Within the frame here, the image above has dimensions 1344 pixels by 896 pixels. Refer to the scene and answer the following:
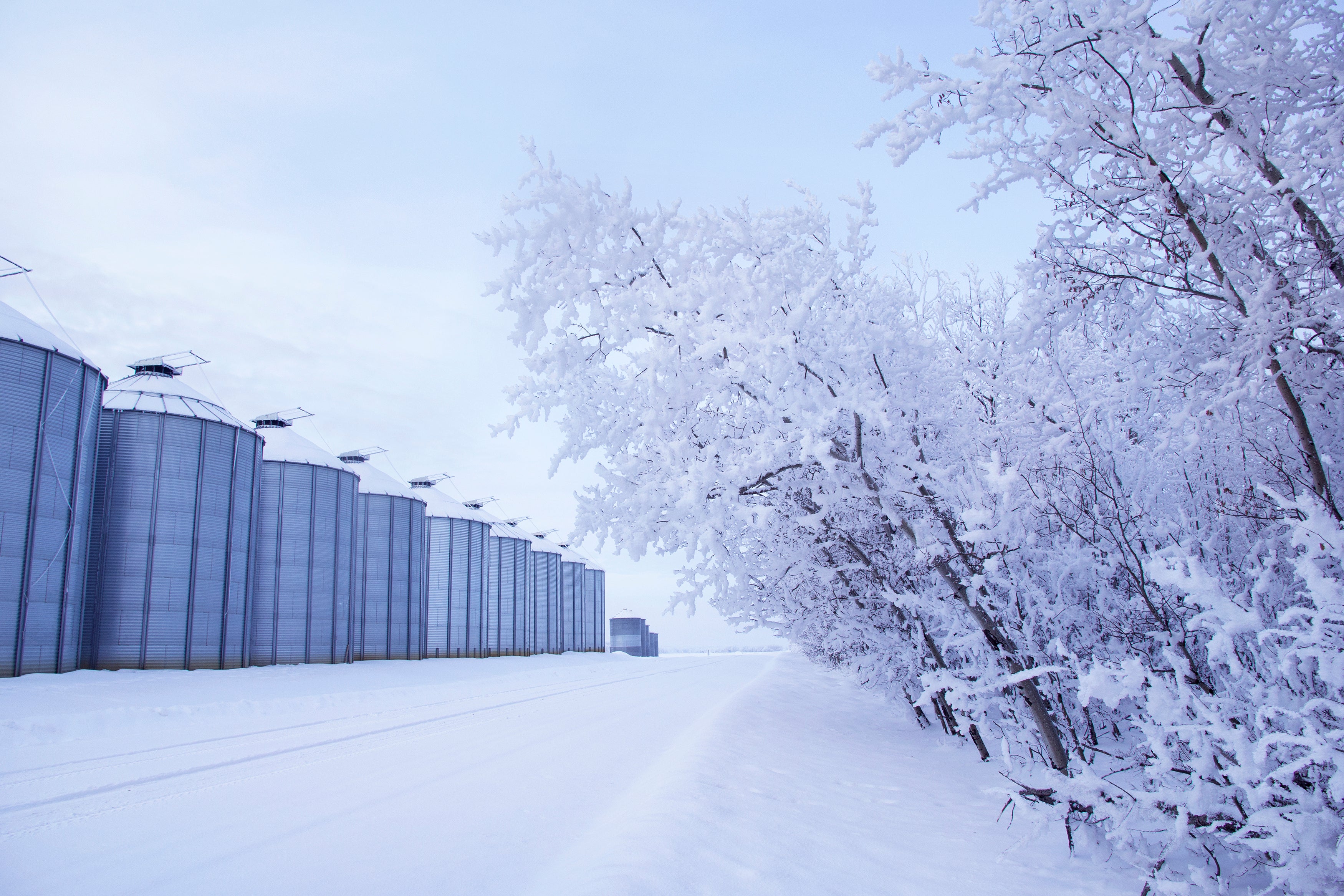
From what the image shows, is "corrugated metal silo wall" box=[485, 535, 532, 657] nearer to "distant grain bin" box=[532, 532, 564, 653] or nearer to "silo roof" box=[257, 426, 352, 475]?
"distant grain bin" box=[532, 532, 564, 653]

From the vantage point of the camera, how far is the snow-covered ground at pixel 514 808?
12.2 ft

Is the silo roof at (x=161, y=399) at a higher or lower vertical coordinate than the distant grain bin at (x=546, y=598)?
higher

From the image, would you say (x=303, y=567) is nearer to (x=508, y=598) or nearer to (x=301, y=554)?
(x=301, y=554)

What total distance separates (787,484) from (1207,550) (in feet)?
8.25

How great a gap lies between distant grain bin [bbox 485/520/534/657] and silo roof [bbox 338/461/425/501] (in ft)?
30.2

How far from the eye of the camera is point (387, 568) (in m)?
30.9

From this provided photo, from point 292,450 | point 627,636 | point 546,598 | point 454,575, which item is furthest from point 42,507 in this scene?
point 627,636

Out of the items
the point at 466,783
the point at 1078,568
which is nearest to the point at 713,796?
the point at 466,783

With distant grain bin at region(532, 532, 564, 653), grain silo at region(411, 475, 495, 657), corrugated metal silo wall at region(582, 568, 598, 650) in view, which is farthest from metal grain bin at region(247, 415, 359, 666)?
corrugated metal silo wall at region(582, 568, 598, 650)

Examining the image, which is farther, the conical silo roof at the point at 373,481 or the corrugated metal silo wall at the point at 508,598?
the corrugated metal silo wall at the point at 508,598

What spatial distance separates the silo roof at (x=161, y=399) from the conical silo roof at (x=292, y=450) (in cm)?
258

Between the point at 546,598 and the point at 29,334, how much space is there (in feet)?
122

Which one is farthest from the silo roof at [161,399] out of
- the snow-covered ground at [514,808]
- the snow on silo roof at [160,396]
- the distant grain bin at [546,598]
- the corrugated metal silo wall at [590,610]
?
the corrugated metal silo wall at [590,610]

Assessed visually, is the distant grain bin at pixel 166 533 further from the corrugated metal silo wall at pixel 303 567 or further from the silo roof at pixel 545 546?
the silo roof at pixel 545 546
